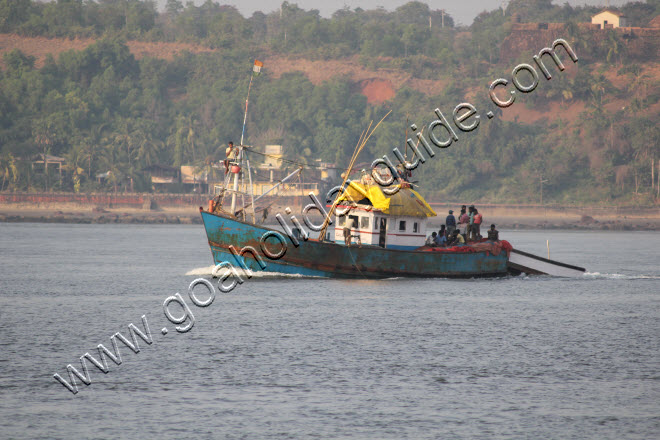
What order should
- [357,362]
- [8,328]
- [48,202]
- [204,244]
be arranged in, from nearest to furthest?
[357,362] → [8,328] → [204,244] → [48,202]

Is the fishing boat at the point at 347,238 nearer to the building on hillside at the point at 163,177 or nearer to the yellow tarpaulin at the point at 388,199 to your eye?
the yellow tarpaulin at the point at 388,199

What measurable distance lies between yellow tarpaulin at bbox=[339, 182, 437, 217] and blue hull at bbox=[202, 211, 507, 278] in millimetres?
2168

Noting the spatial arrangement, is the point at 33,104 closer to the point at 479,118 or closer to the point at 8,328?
the point at 479,118

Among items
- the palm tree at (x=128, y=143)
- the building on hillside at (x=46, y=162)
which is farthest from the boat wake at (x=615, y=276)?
the building on hillside at (x=46, y=162)

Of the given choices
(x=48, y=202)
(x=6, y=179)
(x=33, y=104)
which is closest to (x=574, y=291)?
(x=48, y=202)

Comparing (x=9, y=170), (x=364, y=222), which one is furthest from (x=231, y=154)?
(x=9, y=170)

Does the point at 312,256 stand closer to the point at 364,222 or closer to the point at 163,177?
the point at 364,222

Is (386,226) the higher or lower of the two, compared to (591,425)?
higher

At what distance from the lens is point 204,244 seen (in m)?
101

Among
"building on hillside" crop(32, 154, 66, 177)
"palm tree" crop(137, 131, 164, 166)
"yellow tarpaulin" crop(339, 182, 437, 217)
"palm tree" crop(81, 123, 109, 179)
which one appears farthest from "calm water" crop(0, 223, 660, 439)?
"palm tree" crop(137, 131, 164, 166)

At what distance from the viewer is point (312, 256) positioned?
47.4 meters

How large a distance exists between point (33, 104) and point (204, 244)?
108783mm

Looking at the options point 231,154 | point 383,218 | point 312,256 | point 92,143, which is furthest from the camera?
point 92,143

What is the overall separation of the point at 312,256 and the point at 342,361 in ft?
56.0
